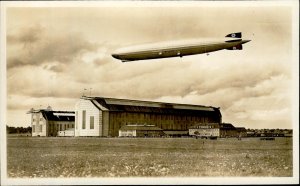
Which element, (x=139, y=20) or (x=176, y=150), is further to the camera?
(x=176, y=150)

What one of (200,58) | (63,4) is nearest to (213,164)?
(200,58)

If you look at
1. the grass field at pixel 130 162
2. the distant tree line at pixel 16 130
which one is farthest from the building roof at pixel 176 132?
the distant tree line at pixel 16 130

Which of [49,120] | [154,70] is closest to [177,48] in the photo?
[154,70]

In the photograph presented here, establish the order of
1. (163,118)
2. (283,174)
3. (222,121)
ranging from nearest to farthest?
1. (283,174)
2. (222,121)
3. (163,118)

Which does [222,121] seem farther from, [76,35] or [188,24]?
[76,35]

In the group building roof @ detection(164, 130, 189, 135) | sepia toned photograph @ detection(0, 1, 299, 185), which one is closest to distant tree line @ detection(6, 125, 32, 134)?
sepia toned photograph @ detection(0, 1, 299, 185)

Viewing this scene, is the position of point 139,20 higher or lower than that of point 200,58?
higher
